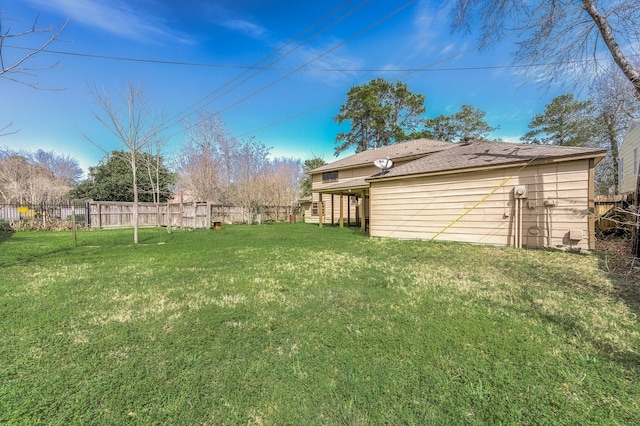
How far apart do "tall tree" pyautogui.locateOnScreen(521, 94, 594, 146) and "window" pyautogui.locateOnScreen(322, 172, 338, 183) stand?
1732 centimetres

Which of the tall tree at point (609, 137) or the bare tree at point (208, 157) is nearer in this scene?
the tall tree at point (609, 137)

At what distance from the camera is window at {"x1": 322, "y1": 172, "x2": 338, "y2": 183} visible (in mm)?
19984

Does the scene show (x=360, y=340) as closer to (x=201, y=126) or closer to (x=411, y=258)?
(x=411, y=258)

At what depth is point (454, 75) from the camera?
37.9ft

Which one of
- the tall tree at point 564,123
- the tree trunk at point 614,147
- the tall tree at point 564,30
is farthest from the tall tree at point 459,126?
the tall tree at point 564,30

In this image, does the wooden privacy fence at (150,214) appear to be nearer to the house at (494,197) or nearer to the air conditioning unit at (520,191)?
the house at (494,197)

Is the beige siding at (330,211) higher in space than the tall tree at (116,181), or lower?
lower

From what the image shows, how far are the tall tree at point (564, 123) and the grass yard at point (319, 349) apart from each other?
68.4ft

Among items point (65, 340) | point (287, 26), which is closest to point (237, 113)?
point (287, 26)

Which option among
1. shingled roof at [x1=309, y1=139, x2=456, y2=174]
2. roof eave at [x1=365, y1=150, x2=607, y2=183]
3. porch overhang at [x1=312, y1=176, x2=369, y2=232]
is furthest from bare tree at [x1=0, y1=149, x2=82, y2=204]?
roof eave at [x1=365, y1=150, x2=607, y2=183]

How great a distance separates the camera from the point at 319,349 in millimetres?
2297

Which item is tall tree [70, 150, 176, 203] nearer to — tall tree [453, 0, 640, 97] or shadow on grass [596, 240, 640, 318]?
tall tree [453, 0, 640, 97]

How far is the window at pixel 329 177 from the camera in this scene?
1998 centimetres

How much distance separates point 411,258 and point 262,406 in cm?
509
